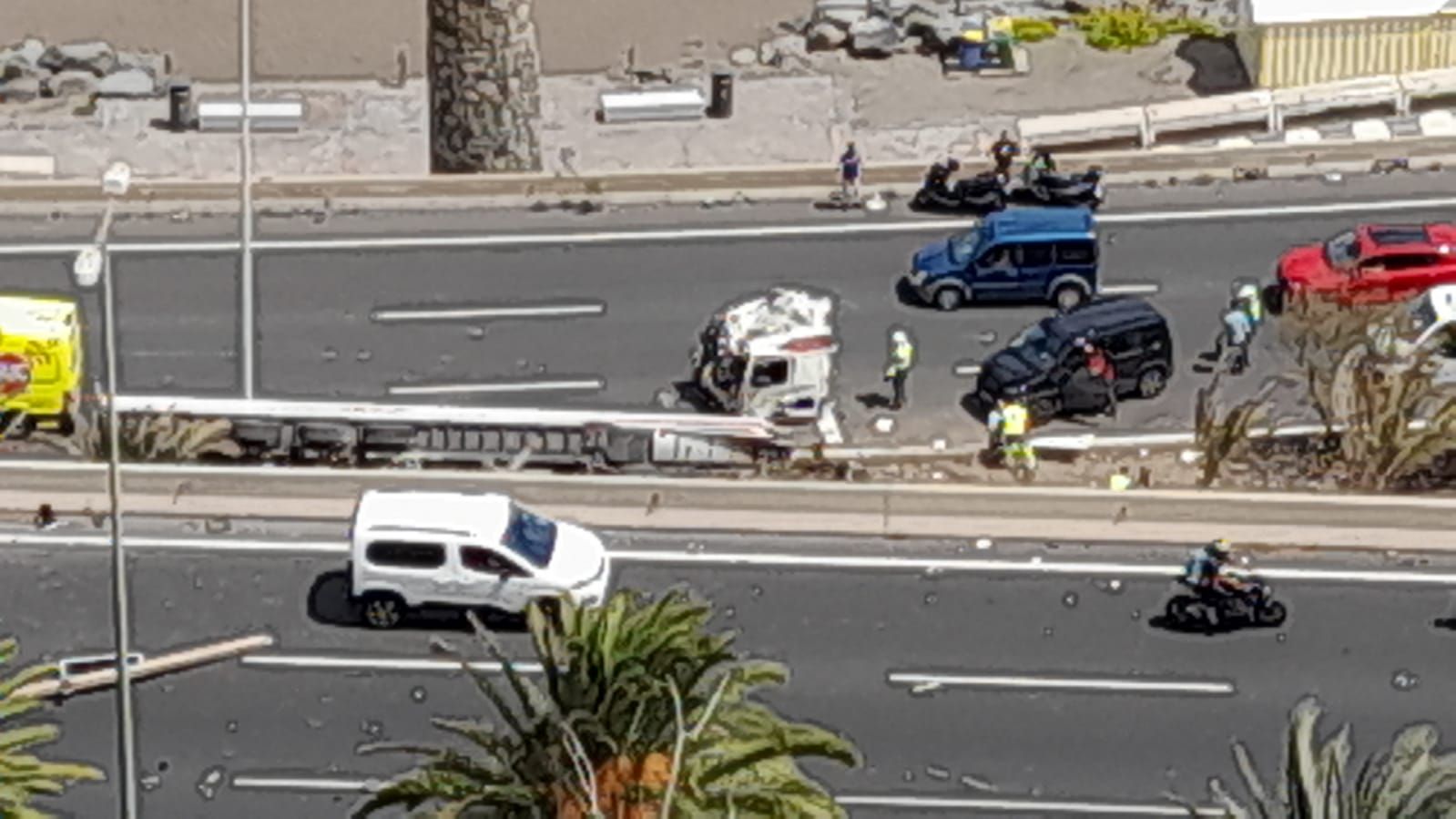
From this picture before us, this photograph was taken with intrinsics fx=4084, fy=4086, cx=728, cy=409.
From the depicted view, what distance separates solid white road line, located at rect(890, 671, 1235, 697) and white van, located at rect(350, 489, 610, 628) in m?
4.17

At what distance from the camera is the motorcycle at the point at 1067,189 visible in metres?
64.8

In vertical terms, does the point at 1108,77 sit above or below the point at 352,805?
above

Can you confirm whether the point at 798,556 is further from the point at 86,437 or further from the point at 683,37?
the point at 683,37

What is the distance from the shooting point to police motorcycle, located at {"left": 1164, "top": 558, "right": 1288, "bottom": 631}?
51.7 meters

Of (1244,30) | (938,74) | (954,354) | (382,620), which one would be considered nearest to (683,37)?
(938,74)

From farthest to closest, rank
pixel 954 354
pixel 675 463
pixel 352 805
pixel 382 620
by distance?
pixel 954 354
pixel 675 463
pixel 382 620
pixel 352 805

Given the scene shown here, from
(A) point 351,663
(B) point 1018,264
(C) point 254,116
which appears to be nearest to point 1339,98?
(B) point 1018,264


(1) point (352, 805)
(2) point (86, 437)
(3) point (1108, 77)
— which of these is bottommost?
(1) point (352, 805)

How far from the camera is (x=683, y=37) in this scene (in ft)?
255

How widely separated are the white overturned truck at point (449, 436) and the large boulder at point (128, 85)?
17.4m

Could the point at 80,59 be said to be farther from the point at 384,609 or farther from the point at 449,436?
the point at 384,609

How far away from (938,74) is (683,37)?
18.9 ft

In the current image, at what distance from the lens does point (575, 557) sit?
51.8 metres

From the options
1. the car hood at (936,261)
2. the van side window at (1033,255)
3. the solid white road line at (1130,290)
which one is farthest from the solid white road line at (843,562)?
the solid white road line at (1130,290)
